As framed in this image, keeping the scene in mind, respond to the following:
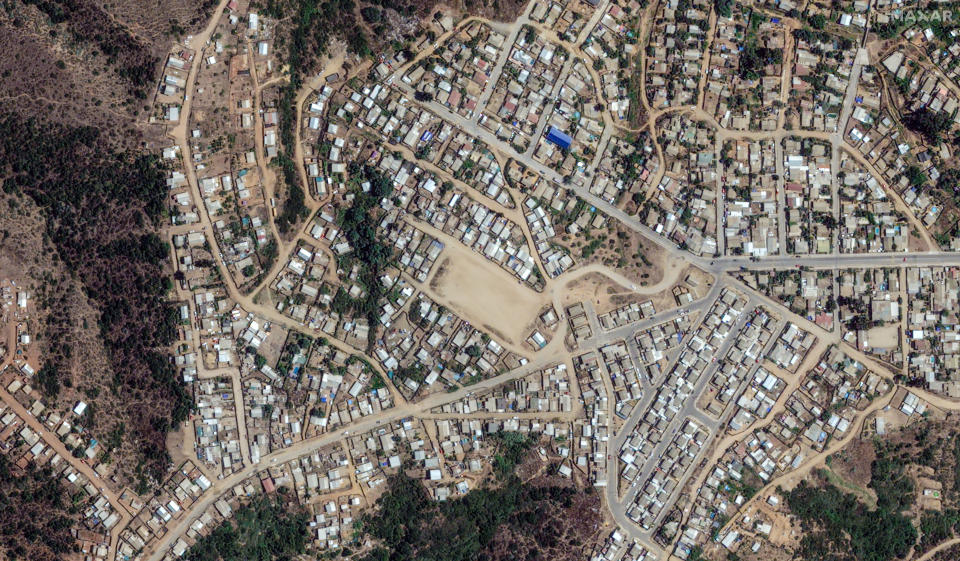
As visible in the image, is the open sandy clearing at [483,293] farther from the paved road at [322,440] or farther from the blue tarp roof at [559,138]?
the blue tarp roof at [559,138]

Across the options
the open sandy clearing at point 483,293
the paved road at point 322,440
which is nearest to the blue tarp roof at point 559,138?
the open sandy clearing at point 483,293

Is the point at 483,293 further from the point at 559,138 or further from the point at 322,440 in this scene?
the point at 322,440

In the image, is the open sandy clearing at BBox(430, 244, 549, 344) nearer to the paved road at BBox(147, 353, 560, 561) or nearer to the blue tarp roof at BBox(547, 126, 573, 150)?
the paved road at BBox(147, 353, 560, 561)

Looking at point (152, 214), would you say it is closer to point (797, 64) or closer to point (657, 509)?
point (657, 509)

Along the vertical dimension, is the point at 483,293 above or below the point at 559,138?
below

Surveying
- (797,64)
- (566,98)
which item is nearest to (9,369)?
(566,98)

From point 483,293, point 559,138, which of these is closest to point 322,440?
point 483,293
